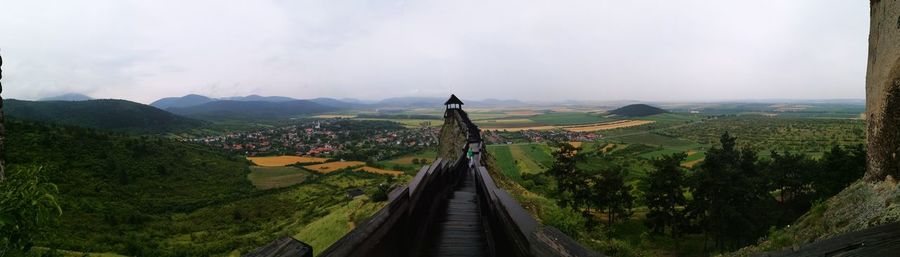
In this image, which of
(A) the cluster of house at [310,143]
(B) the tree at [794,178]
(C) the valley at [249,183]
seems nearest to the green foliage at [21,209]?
(C) the valley at [249,183]

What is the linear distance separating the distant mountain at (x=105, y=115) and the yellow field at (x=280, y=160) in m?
63.8

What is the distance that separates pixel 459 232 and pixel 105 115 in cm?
17656

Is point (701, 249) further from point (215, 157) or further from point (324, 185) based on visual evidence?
point (215, 157)

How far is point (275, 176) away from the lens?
71688mm

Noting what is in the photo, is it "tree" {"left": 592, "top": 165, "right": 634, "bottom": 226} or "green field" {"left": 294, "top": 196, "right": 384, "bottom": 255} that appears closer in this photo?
"green field" {"left": 294, "top": 196, "right": 384, "bottom": 255}

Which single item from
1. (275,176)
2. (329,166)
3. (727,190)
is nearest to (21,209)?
(727,190)

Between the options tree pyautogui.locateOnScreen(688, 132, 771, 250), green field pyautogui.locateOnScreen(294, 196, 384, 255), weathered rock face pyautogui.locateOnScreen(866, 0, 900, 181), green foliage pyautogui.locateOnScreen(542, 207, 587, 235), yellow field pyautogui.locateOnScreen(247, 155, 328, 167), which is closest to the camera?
green foliage pyautogui.locateOnScreen(542, 207, 587, 235)

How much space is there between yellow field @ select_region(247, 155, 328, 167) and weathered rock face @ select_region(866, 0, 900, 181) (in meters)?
87.7

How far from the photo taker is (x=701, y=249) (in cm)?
2511

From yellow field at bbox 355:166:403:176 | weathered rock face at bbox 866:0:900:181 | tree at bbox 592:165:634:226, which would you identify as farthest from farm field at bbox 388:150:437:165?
weathered rock face at bbox 866:0:900:181

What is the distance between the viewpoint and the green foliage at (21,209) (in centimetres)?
259

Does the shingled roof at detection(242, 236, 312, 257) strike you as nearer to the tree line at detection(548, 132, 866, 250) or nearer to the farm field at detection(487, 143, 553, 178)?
the tree line at detection(548, 132, 866, 250)

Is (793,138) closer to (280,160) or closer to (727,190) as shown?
(727,190)

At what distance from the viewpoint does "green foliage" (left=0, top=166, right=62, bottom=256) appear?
259 centimetres
